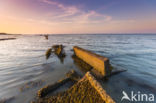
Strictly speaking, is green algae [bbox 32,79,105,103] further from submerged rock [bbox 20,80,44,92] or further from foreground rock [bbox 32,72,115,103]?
submerged rock [bbox 20,80,44,92]

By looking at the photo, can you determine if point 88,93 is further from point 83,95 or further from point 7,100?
point 7,100

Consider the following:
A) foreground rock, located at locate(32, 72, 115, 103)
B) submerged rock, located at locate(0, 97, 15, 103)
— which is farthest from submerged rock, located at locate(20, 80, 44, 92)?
foreground rock, located at locate(32, 72, 115, 103)

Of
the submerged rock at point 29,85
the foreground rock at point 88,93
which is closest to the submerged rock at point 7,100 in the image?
the submerged rock at point 29,85

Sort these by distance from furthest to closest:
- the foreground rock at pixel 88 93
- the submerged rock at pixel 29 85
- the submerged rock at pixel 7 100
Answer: the submerged rock at pixel 29 85
the submerged rock at pixel 7 100
the foreground rock at pixel 88 93

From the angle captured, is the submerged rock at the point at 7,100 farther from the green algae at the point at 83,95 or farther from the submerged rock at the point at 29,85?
the green algae at the point at 83,95

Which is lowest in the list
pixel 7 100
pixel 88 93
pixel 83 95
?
pixel 7 100

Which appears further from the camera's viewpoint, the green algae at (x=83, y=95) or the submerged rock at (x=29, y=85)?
the submerged rock at (x=29, y=85)

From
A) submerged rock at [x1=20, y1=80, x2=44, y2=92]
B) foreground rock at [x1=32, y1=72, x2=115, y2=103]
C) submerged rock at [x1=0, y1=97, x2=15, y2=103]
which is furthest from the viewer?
submerged rock at [x1=20, y1=80, x2=44, y2=92]

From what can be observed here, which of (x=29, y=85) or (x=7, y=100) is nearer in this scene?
(x=7, y=100)

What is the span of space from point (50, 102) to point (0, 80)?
5.70m

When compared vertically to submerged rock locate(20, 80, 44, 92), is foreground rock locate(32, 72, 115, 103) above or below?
above

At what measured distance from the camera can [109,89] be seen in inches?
174

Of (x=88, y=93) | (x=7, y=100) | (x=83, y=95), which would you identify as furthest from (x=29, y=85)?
(x=88, y=93)

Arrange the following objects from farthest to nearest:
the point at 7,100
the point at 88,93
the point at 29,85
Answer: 1. the point at 29,85
2. the point at 7,100
3. the point at 88,93
